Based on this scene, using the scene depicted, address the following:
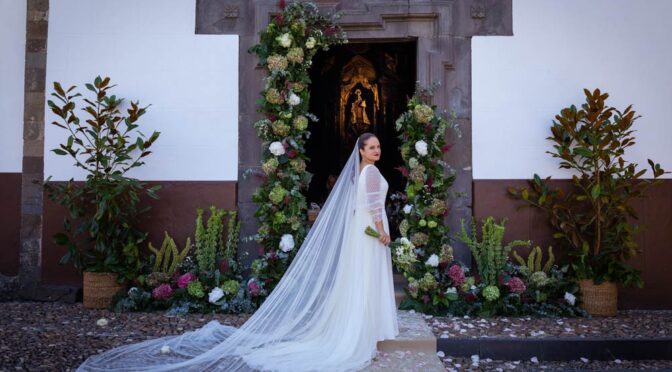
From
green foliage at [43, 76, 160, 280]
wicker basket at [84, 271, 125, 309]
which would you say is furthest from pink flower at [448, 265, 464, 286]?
wicker basket at [84, 271, 125, 309]

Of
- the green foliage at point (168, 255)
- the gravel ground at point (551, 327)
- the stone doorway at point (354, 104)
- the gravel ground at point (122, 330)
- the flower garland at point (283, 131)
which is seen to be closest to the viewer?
the gravel ground at point (122, 330)

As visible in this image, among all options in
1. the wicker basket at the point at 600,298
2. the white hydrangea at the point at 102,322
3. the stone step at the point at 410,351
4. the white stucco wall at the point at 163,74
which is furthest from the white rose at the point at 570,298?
the white hydrangea at the point at 102,322

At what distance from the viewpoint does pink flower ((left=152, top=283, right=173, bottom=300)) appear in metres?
5.33

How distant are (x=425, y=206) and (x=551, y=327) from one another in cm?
154

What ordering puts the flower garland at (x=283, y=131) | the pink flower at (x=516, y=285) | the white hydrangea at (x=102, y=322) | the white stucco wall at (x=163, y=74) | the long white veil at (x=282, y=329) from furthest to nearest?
the white stucco wall at (x=163, y=74) → the flower garland at (x=283, y=131) → the pink flower at (x=516, y=285) → the white hydrangea at (x=102, y=322) → the long white veil at (x=282, y=329)

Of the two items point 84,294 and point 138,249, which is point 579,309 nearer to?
point 138,249

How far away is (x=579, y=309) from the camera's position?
206 inches

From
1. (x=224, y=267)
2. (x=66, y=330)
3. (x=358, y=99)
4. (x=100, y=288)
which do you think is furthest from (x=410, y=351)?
(x=358, y=99)

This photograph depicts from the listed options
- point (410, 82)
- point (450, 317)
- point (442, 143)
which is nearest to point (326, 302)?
point (450, 317)

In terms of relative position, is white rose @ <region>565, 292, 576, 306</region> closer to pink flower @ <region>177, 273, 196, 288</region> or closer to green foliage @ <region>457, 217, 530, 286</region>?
green foliage @ <region>457, 217, 530, 286</region>

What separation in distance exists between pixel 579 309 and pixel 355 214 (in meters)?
2.48

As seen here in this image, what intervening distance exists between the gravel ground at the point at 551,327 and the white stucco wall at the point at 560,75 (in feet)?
4.94

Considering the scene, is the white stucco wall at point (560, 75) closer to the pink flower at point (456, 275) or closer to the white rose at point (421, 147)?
the white rose at point (421, 147)

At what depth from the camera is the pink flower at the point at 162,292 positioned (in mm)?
5328
